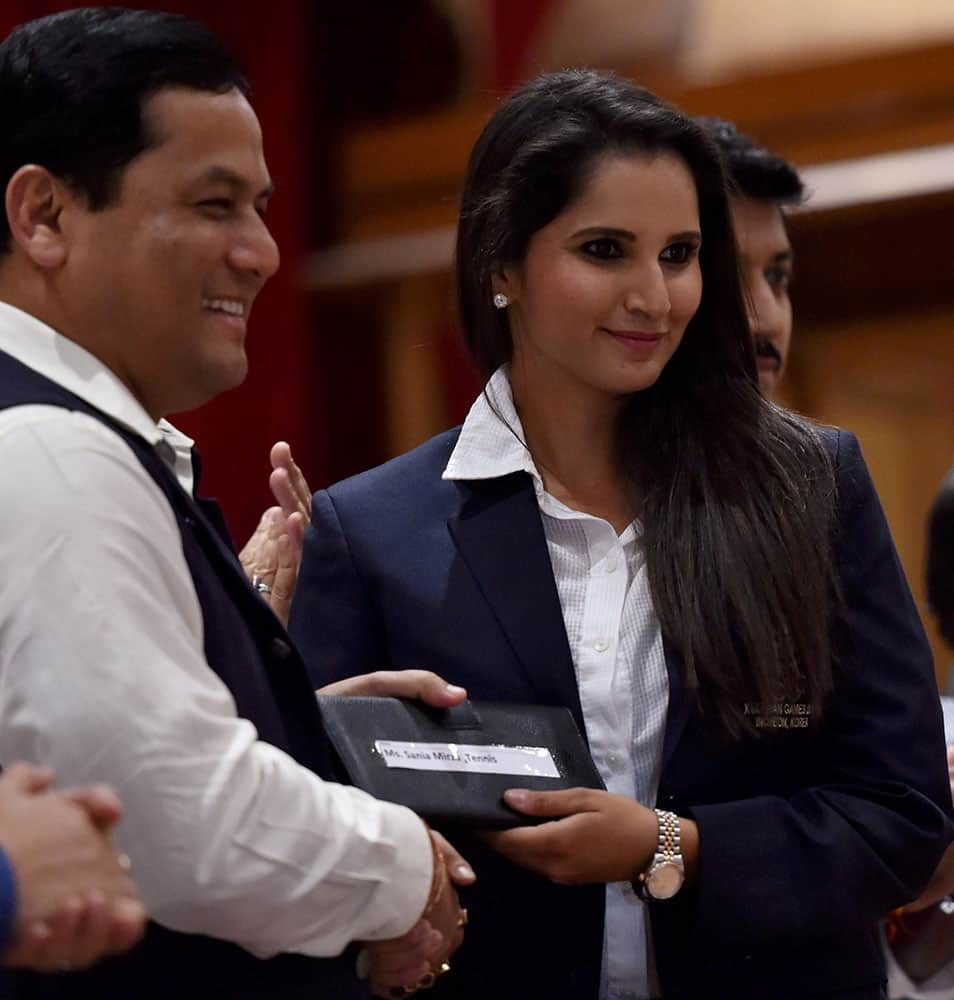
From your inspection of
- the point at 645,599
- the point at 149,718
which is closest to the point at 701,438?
the point at 645,599

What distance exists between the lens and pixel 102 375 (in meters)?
1.53

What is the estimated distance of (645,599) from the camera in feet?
6.56

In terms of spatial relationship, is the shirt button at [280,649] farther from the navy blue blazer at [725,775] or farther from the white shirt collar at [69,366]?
the navy blue blazer at [725,775]

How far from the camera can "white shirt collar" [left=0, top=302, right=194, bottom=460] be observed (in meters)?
1.50

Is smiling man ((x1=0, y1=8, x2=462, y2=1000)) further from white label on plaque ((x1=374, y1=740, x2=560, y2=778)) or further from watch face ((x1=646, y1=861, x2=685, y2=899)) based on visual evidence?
watch face ((x1=646, y1=861, x2=685, y2=899))

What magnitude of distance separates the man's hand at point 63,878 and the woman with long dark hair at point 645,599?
1.89 feet

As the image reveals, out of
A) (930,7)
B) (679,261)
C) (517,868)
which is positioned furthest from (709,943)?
(930,7)

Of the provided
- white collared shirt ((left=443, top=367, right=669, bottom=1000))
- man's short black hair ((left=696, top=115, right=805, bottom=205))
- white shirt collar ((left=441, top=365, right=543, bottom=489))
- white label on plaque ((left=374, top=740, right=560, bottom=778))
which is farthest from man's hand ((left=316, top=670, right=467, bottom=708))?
man's short black hair ((left=696, top=115, right=805, bottom=205))

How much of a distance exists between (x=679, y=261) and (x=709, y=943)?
0.77m

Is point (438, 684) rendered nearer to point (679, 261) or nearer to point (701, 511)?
point (701, 511)

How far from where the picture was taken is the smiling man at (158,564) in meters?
1.33

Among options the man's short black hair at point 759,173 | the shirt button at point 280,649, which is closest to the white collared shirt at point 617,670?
the shirt button at point 280,649

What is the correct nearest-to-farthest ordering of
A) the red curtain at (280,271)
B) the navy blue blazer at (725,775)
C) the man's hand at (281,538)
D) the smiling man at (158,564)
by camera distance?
1. the smiling man at (158,564)
2. the navy blue blazer at (725,775)
3. the man's hand at (281,538)
4. the red curtain at (280,271)

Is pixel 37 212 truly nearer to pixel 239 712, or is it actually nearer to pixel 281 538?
pixel 239 712
